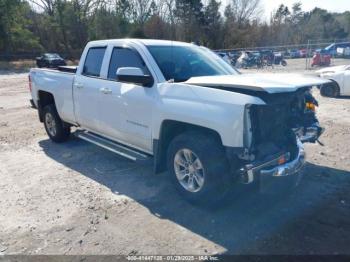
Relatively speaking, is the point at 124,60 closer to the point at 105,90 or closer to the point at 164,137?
the point at 105,90

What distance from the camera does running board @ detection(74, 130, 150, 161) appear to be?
4625 mm

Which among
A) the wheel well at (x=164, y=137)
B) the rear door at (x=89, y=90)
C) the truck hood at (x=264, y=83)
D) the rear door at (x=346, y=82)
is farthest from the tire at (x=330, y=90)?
the wheel well at (x=164, y=137)

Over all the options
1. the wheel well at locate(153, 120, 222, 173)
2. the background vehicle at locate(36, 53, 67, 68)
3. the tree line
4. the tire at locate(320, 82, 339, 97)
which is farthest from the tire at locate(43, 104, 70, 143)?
the tree line

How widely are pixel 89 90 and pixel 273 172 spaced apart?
3162 millimetres

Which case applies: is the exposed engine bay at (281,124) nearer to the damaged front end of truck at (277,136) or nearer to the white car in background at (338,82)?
the damaged front end of truck at (277,136)

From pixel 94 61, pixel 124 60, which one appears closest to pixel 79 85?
pixel 94 61

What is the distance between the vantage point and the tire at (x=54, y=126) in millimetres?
6684

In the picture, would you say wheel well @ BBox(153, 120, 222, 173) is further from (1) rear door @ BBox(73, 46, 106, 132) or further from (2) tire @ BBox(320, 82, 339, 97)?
(2) tire @ BBox(320, 82, 339, 97)

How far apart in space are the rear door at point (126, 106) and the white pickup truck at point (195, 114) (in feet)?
0.05

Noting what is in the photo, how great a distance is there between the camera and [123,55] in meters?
4.91

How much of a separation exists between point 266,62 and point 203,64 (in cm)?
2613

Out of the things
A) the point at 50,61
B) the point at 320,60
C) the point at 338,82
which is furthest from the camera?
the point at 50,61

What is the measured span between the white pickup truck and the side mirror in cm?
1

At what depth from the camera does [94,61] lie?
5512 mm
